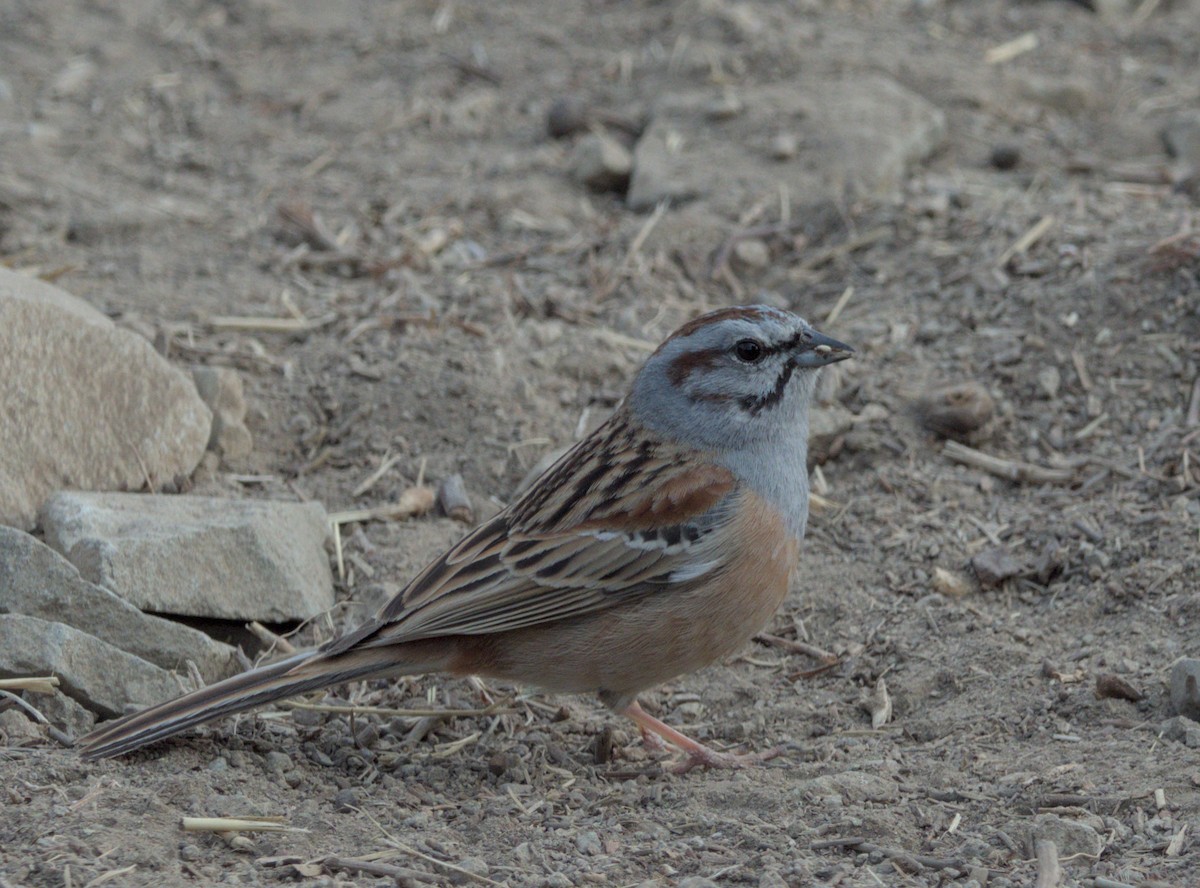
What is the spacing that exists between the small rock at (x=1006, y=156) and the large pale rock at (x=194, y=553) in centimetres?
498

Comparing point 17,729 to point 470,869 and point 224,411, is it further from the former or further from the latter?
point 224,411

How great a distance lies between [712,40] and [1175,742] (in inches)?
259

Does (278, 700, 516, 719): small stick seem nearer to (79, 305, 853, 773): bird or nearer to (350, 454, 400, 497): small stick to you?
(79, 305, 853, 773): bird

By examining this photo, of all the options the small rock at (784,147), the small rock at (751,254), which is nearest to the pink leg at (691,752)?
the small rock at (751,254)

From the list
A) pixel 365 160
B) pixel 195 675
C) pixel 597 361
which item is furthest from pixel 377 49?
pixel 195 675

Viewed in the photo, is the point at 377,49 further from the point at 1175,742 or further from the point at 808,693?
the point at 1175,742

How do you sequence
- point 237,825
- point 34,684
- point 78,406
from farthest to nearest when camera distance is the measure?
point 78,406 → point 34,684 → point 237,825

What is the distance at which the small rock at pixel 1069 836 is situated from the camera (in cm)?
435

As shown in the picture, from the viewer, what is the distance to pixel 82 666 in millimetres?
5098

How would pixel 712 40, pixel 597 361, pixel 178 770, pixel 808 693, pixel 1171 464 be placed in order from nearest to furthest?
pixel 178 770
pixel 808 693
pixel 1171 464
pixel 597 361
pixel 712 40

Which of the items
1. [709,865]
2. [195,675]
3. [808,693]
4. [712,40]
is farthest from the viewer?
[712,40]

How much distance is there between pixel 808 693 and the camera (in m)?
5.73

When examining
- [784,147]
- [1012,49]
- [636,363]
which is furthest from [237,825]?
[1012,49]

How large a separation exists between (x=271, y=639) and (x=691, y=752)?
5.20 ft
